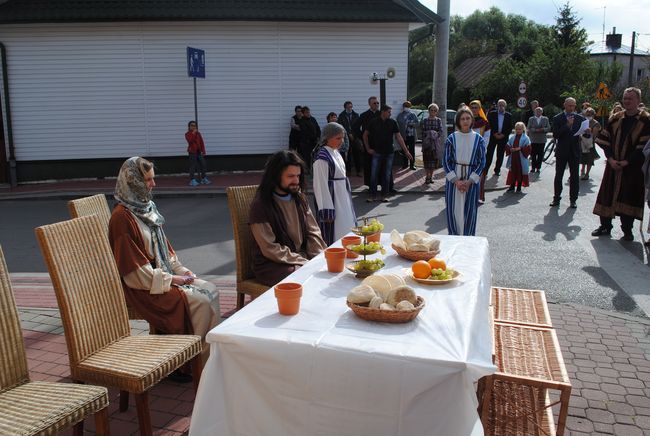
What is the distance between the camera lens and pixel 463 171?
614 centimetres

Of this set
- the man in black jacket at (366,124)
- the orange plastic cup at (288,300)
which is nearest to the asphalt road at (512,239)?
the man in black jacket at (366,124)

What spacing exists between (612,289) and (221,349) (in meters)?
4.87

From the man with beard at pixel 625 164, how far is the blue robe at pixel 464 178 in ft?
9.06

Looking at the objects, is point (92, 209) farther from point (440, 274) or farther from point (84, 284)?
point (440, 274)

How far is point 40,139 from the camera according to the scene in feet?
47.8

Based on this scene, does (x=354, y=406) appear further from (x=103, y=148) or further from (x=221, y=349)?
(x=103, y=148)

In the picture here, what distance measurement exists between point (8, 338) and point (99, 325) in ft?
1.71

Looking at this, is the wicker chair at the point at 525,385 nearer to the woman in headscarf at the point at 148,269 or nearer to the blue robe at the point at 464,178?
the woman in headscarf at the point at 148,269

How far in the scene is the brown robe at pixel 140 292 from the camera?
11.7 feet

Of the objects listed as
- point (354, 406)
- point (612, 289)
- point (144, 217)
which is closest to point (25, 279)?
point (144, 217)

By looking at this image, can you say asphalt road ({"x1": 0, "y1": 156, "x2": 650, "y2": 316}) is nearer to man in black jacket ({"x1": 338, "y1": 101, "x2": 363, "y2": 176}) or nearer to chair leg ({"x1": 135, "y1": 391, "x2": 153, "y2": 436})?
man in black jacket ({"x1": 338, "y1": 101, "x2": 363, "y2": 176})

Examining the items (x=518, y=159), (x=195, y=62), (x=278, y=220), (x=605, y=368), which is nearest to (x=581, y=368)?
(x=605, y=368)

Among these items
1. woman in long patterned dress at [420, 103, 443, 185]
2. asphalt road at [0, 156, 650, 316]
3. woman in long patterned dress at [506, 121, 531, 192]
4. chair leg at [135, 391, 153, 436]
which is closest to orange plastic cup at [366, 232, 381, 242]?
chair leg at [135, 391, 153, 436]

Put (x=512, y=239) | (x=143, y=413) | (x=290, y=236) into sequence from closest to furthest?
(x=143, y=413) < (x=290, y=236) < (x=512, y=239)
